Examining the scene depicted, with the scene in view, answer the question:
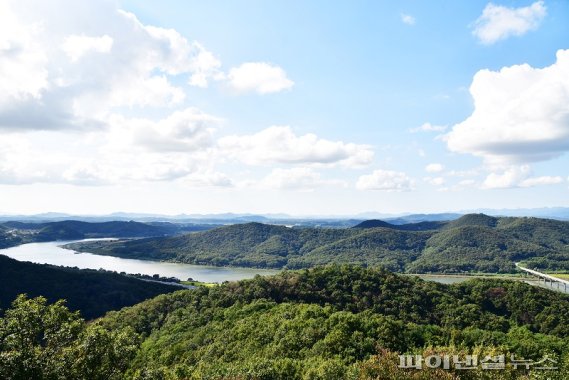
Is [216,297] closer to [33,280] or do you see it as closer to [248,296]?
[248,296]

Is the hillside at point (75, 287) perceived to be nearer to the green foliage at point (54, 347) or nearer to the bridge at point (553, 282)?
the green foliage at point (54, 347)

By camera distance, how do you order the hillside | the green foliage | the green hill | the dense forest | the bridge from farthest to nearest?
the bridge
the hillside
the green hill
the dense forest
the green foliage

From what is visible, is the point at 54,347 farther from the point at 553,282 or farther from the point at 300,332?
the point at 553,282

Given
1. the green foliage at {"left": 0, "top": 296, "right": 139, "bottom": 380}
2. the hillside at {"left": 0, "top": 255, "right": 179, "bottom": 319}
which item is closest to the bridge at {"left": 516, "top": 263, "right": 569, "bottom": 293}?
the hillside at {"left": 0, "top": 255, "right": 179, "bottom": 319}

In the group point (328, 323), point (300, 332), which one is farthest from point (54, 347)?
point (328, 323)

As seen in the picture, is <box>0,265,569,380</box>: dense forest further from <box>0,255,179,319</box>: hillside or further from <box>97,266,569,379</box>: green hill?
<box>0,255,179,319</box>: hillside

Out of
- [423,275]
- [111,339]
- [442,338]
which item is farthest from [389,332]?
[423,275]
